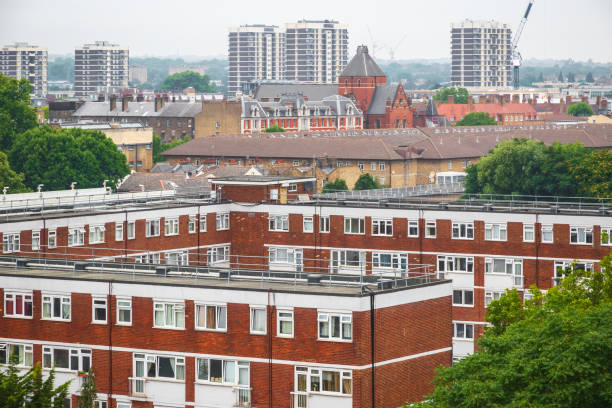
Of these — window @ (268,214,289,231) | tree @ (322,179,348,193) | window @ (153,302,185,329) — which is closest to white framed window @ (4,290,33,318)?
window @ (153,302,185,329)

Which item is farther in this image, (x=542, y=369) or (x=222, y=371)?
(x=222, y=371)

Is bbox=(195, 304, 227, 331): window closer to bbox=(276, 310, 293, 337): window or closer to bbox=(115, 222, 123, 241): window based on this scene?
bbox=(276, 310, 293, 337): window

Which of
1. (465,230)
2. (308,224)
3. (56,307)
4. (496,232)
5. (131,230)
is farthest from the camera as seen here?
(308,224)

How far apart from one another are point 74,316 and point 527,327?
578 inches

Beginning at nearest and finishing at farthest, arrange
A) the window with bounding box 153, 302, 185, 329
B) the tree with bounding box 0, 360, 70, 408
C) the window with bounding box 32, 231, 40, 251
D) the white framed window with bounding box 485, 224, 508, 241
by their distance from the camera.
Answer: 1. the tree with bounding box 0, 360, 70, 408
2. the window with bounding box 153, 302, 185, 329
3. the window with bounding box 32, 231, 40, 251
4. the white framed window with bounding box 485, 224, 508, 241

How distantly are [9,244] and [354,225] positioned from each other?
18.4 m

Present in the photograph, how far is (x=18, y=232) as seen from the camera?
6091 cm

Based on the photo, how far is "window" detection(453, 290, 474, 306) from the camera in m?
66.7

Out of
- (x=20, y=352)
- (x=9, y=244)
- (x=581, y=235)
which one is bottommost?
(x=20, y=352)

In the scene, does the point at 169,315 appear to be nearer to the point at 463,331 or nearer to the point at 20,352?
the point at 20,352

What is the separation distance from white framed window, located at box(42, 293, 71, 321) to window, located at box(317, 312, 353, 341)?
8806 mm

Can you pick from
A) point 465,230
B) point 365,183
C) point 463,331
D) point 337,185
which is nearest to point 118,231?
point 465,230

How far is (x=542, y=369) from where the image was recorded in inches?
1436

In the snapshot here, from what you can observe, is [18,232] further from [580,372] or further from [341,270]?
[580,372]
